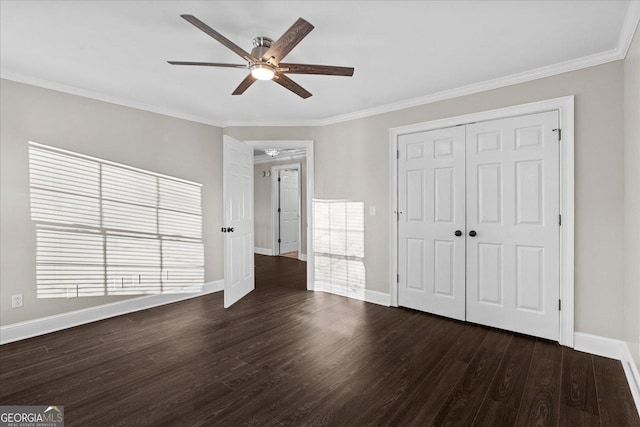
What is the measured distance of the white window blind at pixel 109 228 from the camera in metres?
3.10

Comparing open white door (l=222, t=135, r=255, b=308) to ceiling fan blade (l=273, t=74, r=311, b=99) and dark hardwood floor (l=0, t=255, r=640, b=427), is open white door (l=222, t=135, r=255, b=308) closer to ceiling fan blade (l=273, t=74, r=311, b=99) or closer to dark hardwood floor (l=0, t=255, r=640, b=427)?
dark hardwood floor (l=0, t=255, r=640, b=427)

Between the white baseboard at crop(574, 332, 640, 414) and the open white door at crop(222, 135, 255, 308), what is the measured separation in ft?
11.5

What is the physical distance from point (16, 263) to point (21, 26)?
82.2 inches

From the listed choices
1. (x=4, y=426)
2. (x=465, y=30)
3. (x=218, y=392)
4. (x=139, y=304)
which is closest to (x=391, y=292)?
(x=218, y=392)

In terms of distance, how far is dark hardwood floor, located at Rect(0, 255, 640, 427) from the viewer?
188 centimetres

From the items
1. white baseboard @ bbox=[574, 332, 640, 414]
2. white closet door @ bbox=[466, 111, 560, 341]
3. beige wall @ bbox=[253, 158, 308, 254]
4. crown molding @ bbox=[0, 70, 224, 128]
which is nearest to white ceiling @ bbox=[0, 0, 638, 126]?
crown molding @ bbox=[0, 70, 224, 128]

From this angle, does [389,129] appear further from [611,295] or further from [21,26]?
[21,26]

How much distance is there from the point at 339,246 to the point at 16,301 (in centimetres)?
346

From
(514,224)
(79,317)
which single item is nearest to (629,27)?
(514,224)

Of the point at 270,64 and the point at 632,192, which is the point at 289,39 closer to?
the point at 270,64

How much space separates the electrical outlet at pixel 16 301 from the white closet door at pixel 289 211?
512 cm

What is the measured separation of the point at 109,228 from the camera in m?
3.52

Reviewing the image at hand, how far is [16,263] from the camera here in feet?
9.66

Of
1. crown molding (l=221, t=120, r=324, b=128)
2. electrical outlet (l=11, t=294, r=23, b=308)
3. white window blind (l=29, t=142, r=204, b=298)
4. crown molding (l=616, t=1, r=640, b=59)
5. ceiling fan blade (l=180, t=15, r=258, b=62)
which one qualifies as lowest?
electrical outlet (l=11, t=294, r=23, b=308)
